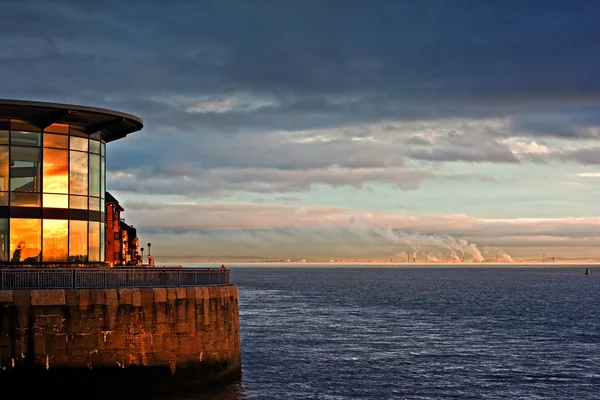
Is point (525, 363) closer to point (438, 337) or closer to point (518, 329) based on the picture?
point (438, 337)

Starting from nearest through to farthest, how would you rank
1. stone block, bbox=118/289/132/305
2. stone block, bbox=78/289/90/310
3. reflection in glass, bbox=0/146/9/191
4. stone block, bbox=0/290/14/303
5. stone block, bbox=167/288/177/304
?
stone block, bbox=0/290/14/303 → stone block, bbox=78/289/90/310 → stone block, bbox=118/289/132/305 → stone block, bbox=167/288/177/304 → reflection in glass, bbox=0/146/9/191

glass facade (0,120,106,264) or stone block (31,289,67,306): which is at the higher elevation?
glass facade (0,120,106,264)

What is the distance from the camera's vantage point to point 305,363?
149ft

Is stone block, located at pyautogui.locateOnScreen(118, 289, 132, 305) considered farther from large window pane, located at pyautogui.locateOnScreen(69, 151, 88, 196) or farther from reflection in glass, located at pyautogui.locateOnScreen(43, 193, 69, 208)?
large window pane, located at pyautogui.locateOnScreen(69, 151, 88, 196)

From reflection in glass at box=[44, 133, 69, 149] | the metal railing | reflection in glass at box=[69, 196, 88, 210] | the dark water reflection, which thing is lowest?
the dark water reflection

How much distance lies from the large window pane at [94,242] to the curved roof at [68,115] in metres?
4.43

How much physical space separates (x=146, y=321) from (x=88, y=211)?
8.98m

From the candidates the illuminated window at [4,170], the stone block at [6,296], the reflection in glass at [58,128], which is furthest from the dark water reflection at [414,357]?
the reflection in glass at [58,128]

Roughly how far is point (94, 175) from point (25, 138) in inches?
158

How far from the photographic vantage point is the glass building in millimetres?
35688

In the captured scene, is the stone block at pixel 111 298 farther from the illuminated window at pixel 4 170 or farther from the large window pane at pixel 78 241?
the illuminated window at pixel 4 170

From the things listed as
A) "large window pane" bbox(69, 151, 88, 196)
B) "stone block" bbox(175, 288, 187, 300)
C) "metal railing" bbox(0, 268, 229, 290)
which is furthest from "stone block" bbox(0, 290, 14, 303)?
"large window pane" bbox(69, 151, 88, 196)

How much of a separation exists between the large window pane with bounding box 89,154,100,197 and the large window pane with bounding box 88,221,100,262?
1.50 m

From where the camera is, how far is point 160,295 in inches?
1258
